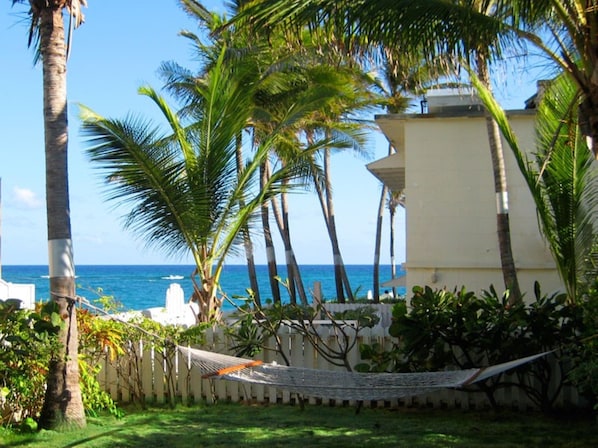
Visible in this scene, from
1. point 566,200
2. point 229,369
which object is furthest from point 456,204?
point 229,369

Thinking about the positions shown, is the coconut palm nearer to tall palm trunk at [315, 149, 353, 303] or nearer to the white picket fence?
the white picket fence

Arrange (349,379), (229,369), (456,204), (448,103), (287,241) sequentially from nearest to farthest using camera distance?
(349,379) → (229,369) → (456,204) → (448,103) → (287,241)

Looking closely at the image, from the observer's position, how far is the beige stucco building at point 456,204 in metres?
11.3

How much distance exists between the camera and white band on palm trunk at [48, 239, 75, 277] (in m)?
6.98

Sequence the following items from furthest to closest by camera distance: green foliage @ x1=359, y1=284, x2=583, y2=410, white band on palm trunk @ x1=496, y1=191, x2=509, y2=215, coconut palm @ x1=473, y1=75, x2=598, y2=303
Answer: white band on palm trunk @ x1=496, y1=191, x2=509, y2=215 < coconut palm @ x1=473, y1=75, x2=598, y2=303 < green foliage @ x1=359, y1=284, x2=583, y2=410

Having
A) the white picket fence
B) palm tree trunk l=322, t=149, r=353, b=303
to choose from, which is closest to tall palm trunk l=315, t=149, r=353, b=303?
palm tree trunk l=322, t=149, r=353, b=303

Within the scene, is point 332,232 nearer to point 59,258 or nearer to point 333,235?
point 333,235

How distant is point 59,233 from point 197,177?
2.55 m

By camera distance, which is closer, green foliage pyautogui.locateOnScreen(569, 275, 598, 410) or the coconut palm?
green foliage pyautogui.locateOnScreen(569, 275, 598, 410)

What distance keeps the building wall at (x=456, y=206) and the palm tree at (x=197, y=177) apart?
2267mm

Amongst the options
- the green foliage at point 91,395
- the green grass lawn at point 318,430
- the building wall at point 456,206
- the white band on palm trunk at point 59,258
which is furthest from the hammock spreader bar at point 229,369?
the building wall at point 456,206

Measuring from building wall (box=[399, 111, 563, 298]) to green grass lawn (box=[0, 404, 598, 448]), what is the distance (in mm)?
3649

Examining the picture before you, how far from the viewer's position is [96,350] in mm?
8086

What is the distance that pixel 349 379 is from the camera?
650 cm
